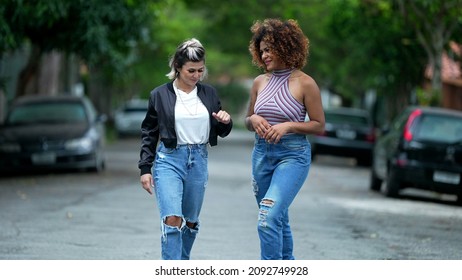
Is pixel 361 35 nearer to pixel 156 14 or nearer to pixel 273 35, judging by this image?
pixel 156 14

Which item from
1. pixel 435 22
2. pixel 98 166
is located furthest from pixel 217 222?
pixel 435 22

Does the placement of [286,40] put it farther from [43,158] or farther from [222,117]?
[43,158]

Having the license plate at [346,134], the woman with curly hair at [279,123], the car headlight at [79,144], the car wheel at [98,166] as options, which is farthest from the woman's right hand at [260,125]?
the license plate at [346,134]

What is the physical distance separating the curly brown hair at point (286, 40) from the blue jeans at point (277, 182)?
1.66ft

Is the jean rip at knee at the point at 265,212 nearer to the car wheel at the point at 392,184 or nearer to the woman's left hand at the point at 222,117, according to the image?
the woman's left hand at the point at 222,117

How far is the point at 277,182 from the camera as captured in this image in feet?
26.0

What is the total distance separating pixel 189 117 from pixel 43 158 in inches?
535

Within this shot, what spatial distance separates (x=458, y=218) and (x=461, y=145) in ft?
8.34

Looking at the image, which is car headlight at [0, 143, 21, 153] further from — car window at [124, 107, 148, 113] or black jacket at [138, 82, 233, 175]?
car window at [124, 107, 148, 113]

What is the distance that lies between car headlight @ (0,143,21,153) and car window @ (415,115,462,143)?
700 centimetres

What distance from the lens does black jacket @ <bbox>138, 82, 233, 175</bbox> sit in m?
7.84

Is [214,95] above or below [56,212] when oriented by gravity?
above

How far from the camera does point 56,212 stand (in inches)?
558

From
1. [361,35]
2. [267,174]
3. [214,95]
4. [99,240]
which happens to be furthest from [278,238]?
[361,35]
